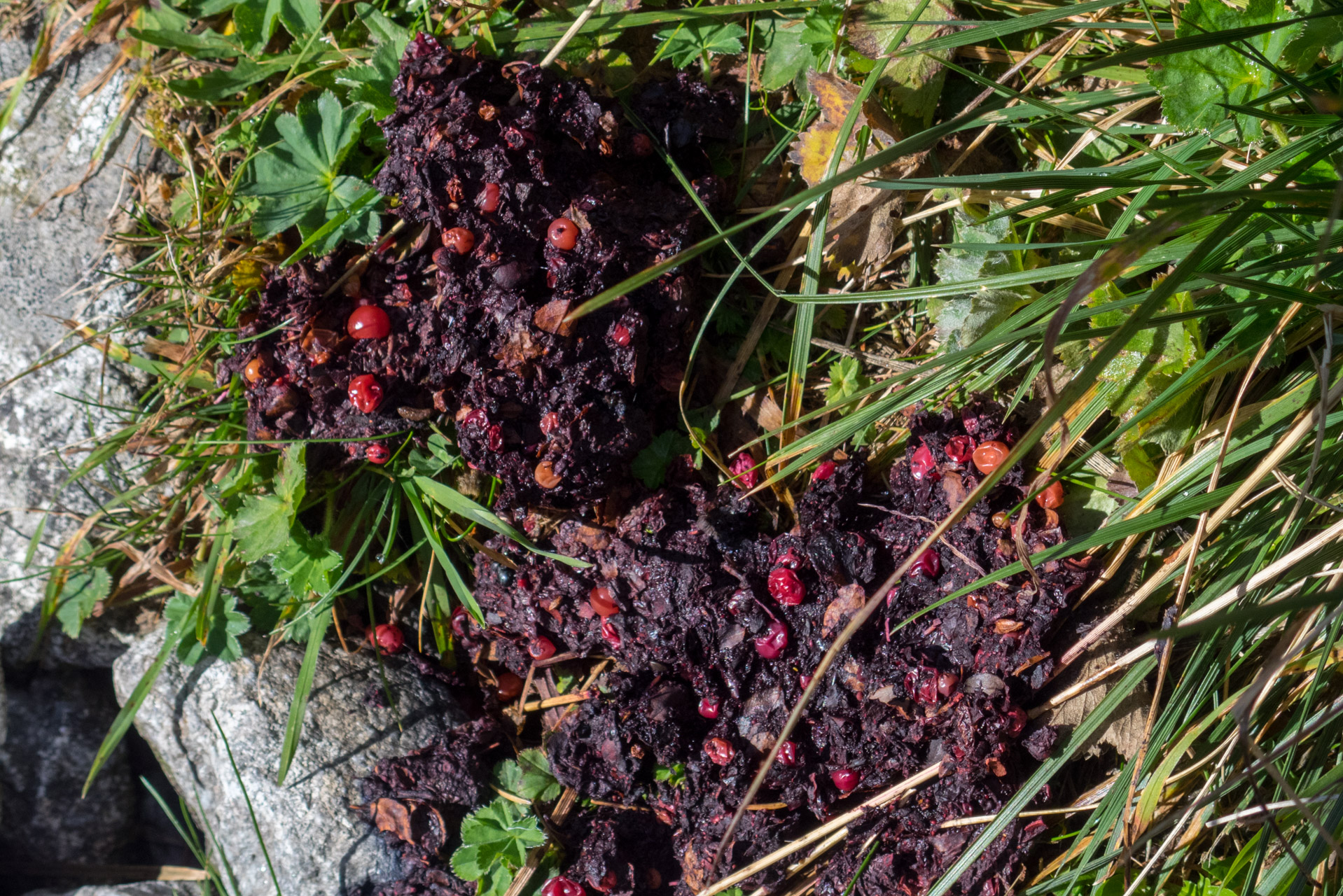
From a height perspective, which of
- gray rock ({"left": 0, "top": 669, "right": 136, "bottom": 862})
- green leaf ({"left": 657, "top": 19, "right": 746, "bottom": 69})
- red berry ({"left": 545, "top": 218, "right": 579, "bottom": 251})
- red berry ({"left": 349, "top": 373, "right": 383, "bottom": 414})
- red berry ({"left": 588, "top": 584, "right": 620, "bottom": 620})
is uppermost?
green leaf ({"left": 657, "top": 19, "right": 746, "bottom": 69})

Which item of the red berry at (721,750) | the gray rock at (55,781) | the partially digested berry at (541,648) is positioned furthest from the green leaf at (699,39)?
the gray rock at (55,781)

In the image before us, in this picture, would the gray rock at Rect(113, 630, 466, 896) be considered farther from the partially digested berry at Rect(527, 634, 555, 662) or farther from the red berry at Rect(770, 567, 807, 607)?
the red berry at Rect(770, 567, 807, 607)

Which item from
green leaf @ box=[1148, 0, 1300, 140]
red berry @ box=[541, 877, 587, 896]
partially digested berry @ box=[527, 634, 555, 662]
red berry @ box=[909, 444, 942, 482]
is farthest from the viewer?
partially digested berry @ box=[527, 634, 555, 662]

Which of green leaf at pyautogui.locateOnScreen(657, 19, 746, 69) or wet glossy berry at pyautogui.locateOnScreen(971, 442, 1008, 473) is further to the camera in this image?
green leaf at pyautogui.locateOnScreen(657, 19, 746, 69)

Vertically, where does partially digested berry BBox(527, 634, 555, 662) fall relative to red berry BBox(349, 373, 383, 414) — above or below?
below

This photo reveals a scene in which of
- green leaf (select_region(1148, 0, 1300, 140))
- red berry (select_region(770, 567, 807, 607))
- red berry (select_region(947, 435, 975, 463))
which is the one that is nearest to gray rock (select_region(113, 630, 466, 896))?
red berry (select_region(770, 567, 807, 607))

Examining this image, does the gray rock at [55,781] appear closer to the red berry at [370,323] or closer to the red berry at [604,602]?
the red berry at [370,323]
